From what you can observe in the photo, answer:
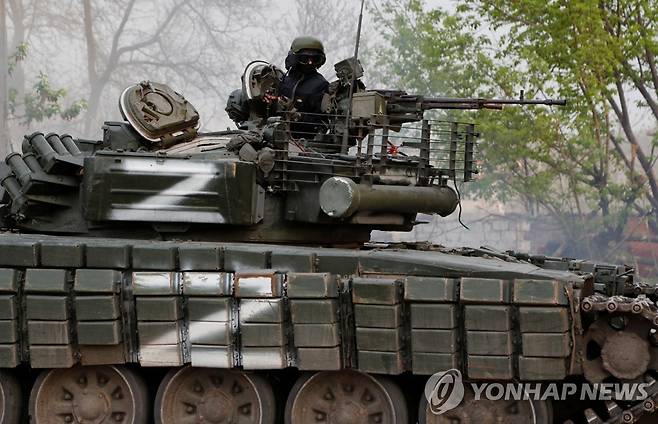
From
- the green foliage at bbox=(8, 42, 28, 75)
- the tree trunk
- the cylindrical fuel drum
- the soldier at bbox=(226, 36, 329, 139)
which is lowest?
the cylindrical fuel drum

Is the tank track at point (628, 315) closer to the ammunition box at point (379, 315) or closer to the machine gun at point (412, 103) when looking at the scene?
the ammunition box at point (379, 315)

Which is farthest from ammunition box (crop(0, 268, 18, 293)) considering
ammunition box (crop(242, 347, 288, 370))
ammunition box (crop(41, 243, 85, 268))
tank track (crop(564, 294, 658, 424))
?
tank track (crop(564, 294, 658, 424))

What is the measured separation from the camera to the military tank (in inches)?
435

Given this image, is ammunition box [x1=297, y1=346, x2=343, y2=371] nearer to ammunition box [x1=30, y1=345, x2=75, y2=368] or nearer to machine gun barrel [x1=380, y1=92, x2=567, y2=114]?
ammunition box [x1=30, y1=345, x2=75, y2=368]

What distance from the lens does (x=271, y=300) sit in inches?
452

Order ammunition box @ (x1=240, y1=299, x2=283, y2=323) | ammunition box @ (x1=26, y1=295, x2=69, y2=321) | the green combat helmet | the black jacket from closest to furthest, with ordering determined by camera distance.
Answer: ammunition box @ (x1=240, y1=299, x2=283, y2=323), ammunition box @ (x1=26, y1=295, x2=69, y2=321), the green combat helmet, the black jacket

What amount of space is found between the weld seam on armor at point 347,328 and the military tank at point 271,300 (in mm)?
22

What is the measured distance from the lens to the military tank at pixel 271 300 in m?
11.0

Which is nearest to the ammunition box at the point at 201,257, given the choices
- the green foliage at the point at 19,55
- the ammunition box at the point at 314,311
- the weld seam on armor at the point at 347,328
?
the ammunition box at the point at 314,311

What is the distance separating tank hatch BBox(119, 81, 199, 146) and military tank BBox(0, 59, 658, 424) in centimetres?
5

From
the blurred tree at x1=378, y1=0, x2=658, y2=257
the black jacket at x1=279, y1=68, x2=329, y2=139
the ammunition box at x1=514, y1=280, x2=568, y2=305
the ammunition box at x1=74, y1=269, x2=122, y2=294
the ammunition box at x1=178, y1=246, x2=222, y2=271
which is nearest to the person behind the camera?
the ammunition box at x1=514, y1=280, x2=568, y2=305

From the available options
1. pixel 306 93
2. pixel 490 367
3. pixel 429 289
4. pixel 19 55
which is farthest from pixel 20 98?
pixel 490 367

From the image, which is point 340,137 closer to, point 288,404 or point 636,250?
point 288,404

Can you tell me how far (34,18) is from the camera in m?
38.8
